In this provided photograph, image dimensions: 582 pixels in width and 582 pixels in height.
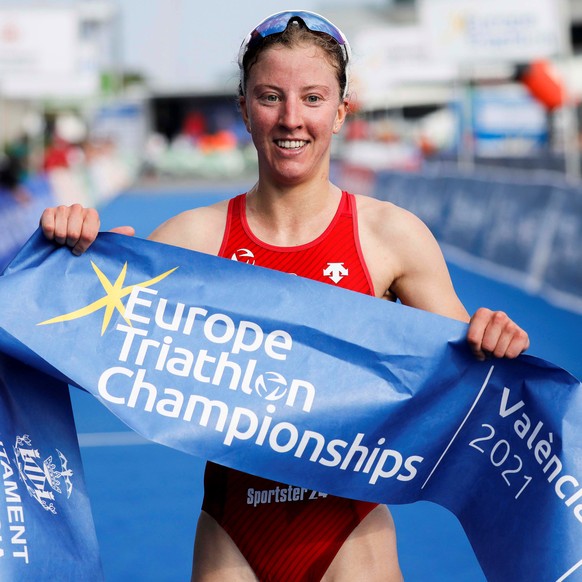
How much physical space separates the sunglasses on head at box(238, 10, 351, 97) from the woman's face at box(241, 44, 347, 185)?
5cm

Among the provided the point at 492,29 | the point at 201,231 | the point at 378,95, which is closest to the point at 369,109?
the point at 378,95

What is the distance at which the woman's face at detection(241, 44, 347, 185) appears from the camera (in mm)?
2848

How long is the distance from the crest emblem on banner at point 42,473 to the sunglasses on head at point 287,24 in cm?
115

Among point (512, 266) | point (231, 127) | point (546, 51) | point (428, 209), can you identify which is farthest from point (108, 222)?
point (231, 127)

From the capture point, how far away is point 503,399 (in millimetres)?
2900

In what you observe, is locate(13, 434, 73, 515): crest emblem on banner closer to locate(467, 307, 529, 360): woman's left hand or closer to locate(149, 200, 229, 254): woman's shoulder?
locate(149, 200, 229, 254): woman's shoulder

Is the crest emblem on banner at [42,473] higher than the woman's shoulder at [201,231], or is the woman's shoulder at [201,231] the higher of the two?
the woman's shoulder at [201,231]

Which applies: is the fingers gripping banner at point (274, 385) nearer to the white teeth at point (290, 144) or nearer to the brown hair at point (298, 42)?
the white teeth at point (290, 144)

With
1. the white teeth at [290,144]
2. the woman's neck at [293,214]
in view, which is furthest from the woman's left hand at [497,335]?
the white teeth at [290,144]

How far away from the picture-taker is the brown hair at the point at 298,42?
2.87 meters

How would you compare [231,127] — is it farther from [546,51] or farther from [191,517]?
[191,517]

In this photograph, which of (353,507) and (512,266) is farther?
(512,266)

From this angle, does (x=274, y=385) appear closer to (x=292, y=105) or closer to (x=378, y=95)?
(x=292, y=105)

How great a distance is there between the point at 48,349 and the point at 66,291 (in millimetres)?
163
